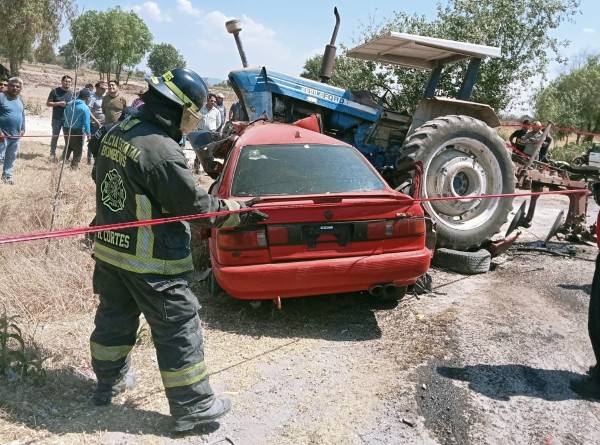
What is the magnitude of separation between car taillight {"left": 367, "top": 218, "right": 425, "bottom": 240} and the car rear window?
45 cm

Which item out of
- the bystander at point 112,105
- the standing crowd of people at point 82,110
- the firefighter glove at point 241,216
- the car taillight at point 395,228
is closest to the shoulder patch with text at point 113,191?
the firefighter glove at point 241,216

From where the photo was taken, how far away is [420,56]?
7449mm

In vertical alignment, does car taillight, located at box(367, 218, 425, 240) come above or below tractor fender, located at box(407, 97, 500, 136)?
below

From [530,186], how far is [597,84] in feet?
108

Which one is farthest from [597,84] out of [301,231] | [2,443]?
[2,443]

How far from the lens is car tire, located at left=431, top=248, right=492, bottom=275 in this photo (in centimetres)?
560

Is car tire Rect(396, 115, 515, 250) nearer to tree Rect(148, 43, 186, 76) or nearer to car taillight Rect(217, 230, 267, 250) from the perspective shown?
car taillight Rect(217, 230, 267, 250)

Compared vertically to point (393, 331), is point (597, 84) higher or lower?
higher

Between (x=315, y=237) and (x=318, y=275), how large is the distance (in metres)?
0.29

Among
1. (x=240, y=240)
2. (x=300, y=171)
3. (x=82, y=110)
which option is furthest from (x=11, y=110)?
(x=240, y=240)

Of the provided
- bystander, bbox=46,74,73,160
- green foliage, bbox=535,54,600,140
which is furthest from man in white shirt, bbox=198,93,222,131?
green foliage, bbox=535,54,600,140

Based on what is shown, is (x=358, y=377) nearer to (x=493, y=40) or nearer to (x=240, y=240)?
(x=240, y=240)

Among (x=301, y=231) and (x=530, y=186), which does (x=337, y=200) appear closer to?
(x=301, y=231)

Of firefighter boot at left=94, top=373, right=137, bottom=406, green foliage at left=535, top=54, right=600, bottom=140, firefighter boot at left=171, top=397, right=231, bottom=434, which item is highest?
green foliage at left=535, top=54, right=600, bottom=140
